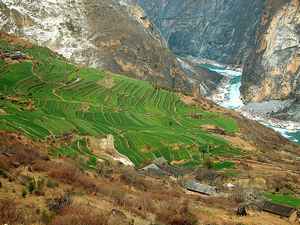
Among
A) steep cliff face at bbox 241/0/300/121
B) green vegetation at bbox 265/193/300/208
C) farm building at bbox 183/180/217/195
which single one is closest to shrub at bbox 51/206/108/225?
farm building at bbox 183/180/217/195

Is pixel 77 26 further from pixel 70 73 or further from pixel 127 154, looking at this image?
pixel 127 154

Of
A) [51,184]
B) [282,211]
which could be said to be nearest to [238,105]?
[282,211]

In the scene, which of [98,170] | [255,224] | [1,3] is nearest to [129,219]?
[255,224]

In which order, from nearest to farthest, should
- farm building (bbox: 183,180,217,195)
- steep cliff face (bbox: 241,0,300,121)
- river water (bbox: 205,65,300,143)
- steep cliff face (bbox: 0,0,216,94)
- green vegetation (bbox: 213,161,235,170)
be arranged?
1. farm building (bbox: 183,180,217,195)
2. green vegetation (bbox: 213,161,235,170)
3. steep cliff face (bbox: 0,0,216,94)
4. river water (bbox: 205,65,300,143)
5. steep cliff face (bbox: 241,0,300,121)

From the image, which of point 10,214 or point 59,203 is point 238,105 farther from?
point 10,214

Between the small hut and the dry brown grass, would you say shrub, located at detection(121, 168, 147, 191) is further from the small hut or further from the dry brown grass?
the small hut
